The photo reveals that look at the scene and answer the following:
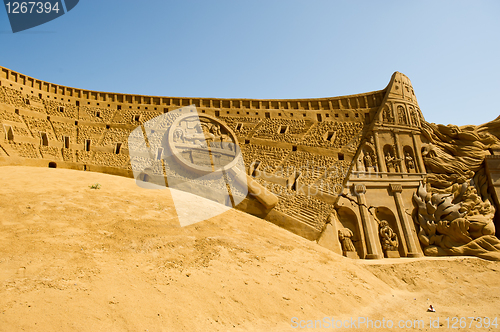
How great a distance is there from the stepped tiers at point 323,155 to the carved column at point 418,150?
51 mm

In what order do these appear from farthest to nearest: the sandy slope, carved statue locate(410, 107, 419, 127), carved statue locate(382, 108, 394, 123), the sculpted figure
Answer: carved statue locate(410, 107, 419, 127) < carved statue locate(382, 108, 394, 123) < the sculpted figure < the sandy slope

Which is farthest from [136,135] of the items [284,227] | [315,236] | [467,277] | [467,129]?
[467,129]

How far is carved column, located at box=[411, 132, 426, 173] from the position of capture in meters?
14.5

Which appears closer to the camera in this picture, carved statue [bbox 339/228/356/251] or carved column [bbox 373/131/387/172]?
carved statue [bbox 339/228/356/251]

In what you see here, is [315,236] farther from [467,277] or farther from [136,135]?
[136,135]

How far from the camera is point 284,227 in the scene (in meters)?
11.9

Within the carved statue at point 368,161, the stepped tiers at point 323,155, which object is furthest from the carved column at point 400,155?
the carved statue at point 368,161

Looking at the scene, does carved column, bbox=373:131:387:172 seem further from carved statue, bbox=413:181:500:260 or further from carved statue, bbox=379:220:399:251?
carved statue, bbox=379:220:399:251

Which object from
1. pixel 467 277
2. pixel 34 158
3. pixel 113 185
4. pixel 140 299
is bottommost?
pixel 467 277

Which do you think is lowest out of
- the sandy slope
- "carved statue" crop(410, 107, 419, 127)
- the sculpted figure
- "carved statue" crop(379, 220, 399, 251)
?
"carved statue" crop(379, 220, 399, 251)

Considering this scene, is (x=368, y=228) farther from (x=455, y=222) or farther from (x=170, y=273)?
(x=170, y=273)

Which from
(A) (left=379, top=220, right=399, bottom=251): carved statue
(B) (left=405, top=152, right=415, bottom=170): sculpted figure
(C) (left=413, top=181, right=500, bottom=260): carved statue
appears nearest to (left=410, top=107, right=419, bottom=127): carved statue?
(B) (left=405, top=152, right=415, bottom=170): sculpted figure

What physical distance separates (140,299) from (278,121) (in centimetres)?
1102

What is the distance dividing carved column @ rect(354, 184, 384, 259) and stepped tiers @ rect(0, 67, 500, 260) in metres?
0.04
